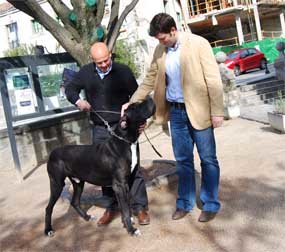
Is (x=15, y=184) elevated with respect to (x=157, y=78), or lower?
lower

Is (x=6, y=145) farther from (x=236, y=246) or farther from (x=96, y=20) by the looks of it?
(x=236, y=246)

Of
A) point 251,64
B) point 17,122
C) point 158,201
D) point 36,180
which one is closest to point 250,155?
point 158,201

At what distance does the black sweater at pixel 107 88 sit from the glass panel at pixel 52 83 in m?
4.08

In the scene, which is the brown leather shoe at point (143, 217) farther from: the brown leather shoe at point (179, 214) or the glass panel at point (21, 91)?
the glass panel at point (21, 91)

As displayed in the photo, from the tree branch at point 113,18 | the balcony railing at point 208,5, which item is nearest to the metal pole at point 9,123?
the tree branch at point 113,18

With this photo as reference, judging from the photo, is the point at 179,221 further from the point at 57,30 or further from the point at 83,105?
the point at 57,30

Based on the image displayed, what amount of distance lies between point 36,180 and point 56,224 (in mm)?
2799

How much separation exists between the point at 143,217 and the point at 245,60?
76.8 ft

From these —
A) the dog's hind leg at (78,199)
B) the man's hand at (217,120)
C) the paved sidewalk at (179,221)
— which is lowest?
the paved sidewalk at (179,221)

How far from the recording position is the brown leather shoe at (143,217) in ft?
15.8

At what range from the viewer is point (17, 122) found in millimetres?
8844

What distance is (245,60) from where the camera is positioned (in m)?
27.0

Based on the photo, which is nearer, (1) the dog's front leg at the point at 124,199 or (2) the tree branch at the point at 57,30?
(1) the dog's front leg at the point at 124,199

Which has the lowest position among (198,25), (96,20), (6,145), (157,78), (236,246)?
(236,246)
